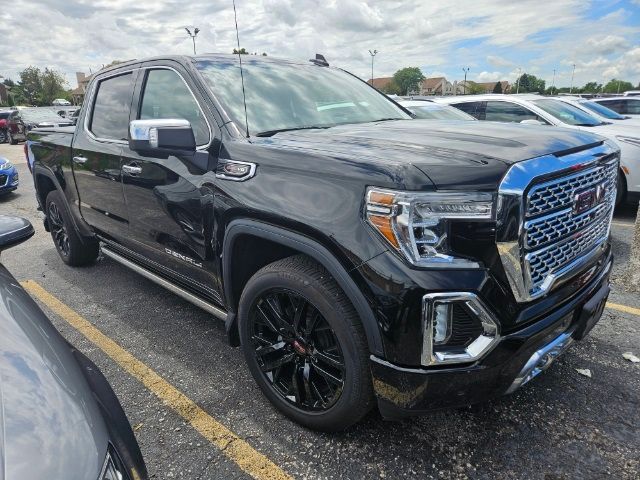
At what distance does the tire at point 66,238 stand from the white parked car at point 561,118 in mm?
5870

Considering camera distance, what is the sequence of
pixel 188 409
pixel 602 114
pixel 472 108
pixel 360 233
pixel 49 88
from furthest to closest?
pixel 49 88, pixel 472 108, pixel 602 114, pixel 188 409, pixel 360 233

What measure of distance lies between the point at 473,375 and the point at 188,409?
1631 mm

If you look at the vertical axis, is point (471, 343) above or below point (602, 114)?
below

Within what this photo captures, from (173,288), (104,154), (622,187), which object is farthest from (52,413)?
(622,187)

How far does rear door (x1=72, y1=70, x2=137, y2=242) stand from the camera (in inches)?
141

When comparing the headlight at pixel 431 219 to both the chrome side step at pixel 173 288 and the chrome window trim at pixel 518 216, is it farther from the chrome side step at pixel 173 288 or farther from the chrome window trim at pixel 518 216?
the chrome side step at pixel 173 288

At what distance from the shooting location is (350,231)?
1.92 meters

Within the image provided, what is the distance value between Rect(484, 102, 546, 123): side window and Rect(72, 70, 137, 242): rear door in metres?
5.87

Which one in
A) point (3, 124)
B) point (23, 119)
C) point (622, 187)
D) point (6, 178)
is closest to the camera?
point (622, 187)

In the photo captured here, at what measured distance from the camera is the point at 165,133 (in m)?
2.52

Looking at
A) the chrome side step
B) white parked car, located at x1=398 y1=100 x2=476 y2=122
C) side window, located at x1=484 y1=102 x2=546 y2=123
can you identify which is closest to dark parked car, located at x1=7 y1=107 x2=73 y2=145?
white parked car, located at x1=398 y1=100 x2=476 y2=122

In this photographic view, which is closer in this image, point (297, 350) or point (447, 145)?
point (447, 145)

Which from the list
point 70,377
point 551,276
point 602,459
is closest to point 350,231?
point 551,276

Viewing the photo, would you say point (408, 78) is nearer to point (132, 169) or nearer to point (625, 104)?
point (625, 104)
